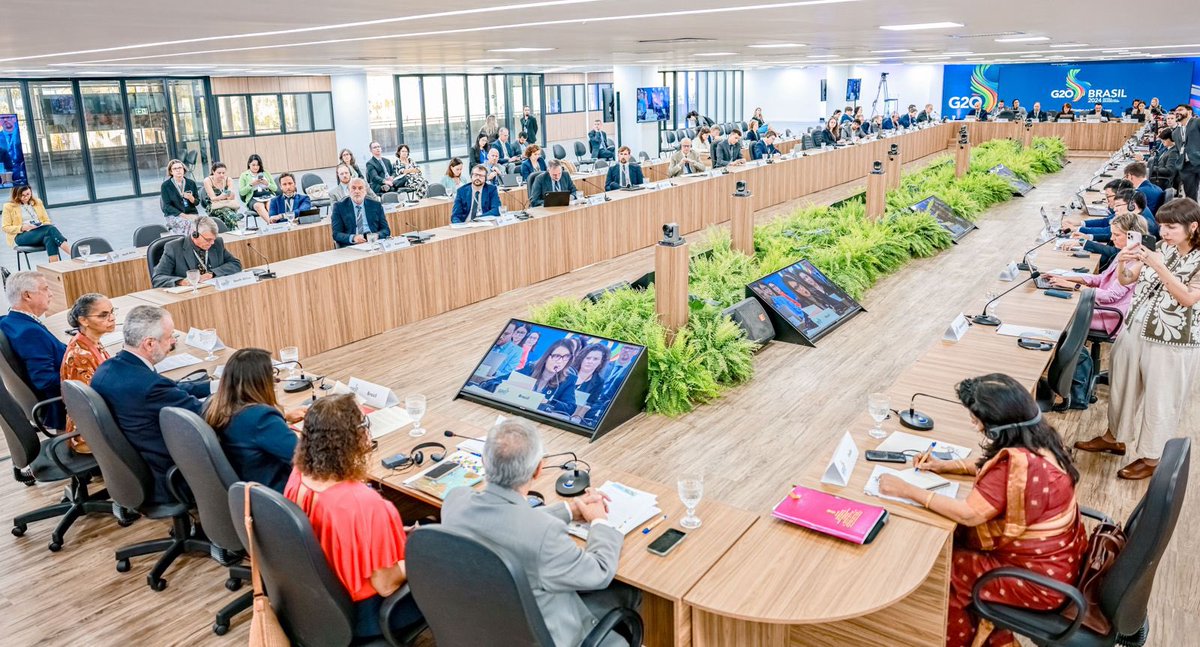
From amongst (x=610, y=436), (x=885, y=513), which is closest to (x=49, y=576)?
(x=610, y=436)

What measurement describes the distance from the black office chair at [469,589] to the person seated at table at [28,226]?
8919mm

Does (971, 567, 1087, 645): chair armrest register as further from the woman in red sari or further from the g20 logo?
the g20 logo

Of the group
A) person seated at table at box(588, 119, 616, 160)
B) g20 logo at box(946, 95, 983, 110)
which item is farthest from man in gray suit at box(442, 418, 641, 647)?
g20 logo at box(946, 95, 983, 110)

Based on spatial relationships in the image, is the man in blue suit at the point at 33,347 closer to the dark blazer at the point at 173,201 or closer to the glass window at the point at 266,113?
the dark blazer at the point at 173,201

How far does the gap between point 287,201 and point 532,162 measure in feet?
11.1

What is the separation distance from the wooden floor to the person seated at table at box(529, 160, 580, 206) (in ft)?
4.29

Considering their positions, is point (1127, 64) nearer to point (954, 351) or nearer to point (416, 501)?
point (954, 351)

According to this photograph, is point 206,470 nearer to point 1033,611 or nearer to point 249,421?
point 249,421

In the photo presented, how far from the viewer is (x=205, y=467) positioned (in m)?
3.30

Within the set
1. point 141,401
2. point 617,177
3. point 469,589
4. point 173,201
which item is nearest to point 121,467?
point 141,401

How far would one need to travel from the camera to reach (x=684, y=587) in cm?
273

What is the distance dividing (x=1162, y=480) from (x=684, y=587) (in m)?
1.54

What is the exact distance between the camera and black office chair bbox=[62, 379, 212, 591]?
3.68 m

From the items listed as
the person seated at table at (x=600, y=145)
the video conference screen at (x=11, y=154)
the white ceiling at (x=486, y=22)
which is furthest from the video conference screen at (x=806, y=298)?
the video conference screen at (x=11, y=154)
